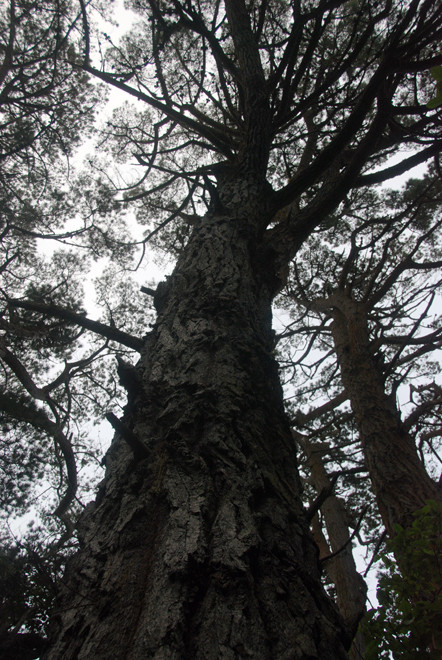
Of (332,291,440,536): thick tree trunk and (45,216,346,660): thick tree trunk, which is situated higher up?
(332,291,440,536): thick tree trunk

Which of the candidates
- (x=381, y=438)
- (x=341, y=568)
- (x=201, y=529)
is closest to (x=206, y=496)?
(x=201, y=529)

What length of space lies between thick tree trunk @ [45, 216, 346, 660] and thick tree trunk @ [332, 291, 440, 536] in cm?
229

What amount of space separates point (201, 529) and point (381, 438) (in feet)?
10.2

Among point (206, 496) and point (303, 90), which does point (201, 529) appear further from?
point (303, 90)

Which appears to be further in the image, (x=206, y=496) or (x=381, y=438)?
(x=381, y=438)

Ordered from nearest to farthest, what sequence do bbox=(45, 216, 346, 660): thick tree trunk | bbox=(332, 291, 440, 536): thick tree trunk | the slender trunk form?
bbox=(45, 216, 346, 660): thick tree trunk
bbox=(332, 291, 440, 536): thick tree trunk
the slender trunk

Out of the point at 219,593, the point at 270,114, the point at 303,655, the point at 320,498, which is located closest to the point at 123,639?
the point at 219,593

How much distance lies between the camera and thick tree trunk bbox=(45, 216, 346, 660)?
0.63 m

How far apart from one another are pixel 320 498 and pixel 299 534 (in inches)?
4.4

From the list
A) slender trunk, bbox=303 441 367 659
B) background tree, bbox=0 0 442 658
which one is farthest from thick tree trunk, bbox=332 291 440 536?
background tree, bbox=0 0 442 658

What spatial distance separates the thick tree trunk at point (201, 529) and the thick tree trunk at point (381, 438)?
2.29m

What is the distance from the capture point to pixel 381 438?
342 centimetres

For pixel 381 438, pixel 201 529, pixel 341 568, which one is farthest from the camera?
pixel 341 568

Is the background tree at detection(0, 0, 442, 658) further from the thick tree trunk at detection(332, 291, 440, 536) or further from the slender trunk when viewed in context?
the slender trunk
